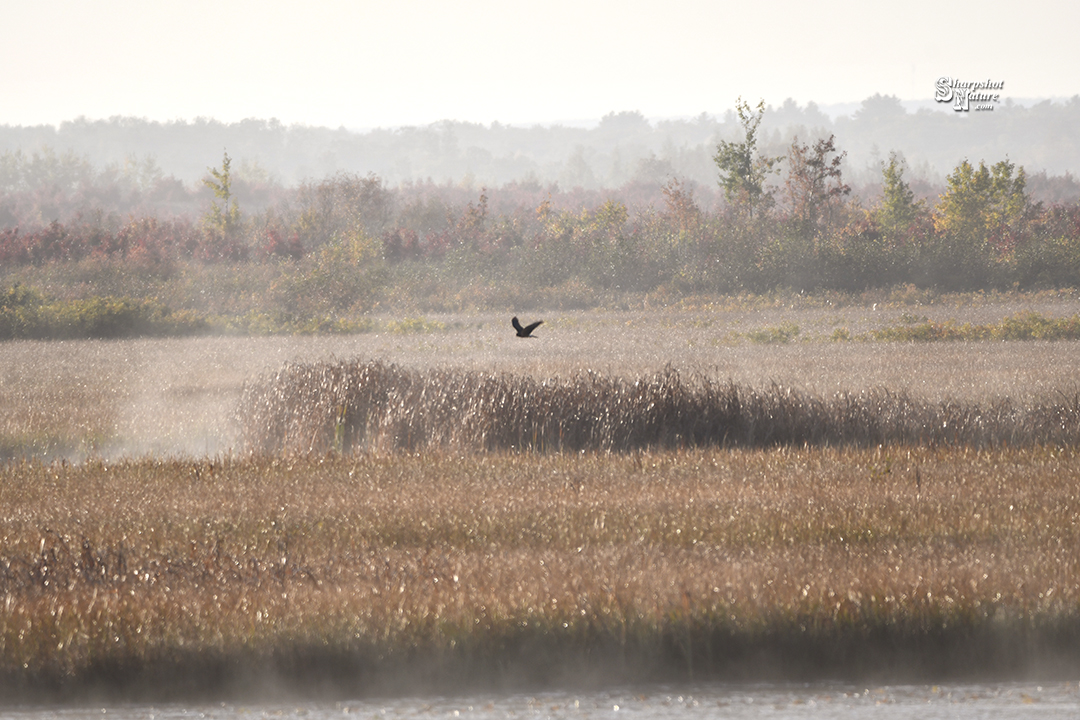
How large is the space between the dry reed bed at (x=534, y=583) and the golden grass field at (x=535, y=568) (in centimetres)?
2

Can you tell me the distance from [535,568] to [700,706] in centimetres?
193

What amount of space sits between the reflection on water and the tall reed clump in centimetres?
793


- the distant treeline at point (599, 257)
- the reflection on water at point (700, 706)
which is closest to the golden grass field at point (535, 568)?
the reflection on water at point (700, 706)

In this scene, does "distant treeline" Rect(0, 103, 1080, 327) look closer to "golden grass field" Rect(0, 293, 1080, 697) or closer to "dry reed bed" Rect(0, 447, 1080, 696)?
"golden grass field" Rect(0, 293, 1080, 697)

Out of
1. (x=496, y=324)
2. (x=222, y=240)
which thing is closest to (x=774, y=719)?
(x=496, y=324)

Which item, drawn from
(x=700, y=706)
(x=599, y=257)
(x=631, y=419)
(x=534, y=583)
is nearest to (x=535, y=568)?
(x=534, y=583)

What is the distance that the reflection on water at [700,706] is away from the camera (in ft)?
20.3

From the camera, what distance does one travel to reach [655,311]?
48.3 m

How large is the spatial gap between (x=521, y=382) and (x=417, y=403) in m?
1.40

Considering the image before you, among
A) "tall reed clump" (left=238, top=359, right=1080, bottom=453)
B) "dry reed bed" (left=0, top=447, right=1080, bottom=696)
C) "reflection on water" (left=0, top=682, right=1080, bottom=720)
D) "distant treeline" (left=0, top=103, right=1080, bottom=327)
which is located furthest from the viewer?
"distant treeline" (left=0, top=103, right=1080, bottom=327)

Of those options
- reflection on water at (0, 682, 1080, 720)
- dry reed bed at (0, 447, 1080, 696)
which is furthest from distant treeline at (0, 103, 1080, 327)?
reflection on water at (0, 682, 1080, 720)

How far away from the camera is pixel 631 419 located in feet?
49.3

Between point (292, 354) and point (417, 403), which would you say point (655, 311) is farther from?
point (417, 403)

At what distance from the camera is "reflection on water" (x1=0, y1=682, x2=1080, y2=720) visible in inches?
244
